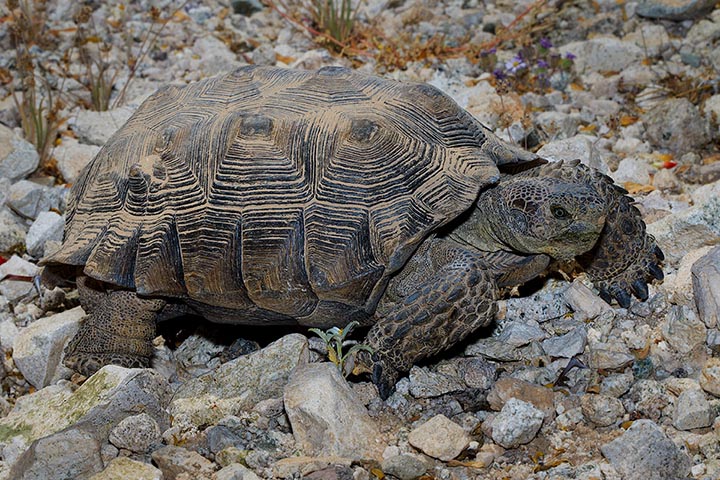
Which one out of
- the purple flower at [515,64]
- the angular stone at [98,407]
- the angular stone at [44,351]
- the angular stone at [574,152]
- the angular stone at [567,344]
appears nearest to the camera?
the angular stone at [98,407]

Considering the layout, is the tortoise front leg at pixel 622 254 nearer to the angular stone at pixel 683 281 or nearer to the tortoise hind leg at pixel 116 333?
the angular stone at pixel 683 281

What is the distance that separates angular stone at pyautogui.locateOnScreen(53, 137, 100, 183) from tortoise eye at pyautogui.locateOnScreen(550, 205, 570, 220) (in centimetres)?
353

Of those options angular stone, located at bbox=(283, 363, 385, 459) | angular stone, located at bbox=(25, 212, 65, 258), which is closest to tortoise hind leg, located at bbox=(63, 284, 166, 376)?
angular stone, located at bbox=(283, 363, 385, 459)

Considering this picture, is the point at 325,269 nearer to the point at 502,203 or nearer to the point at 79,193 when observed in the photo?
the point at 502,203

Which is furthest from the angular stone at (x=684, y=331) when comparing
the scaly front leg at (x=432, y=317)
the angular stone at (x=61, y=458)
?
the angular stone at (x=61, y=458)

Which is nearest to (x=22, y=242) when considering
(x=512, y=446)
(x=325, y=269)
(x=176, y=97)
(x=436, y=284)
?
(x=176, y=97)

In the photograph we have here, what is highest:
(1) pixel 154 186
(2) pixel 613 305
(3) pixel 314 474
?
(1) pixel 154 186

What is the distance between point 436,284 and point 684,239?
63.6 inches

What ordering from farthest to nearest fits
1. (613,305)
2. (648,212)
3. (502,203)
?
(648,212), (613,305), (502,203)

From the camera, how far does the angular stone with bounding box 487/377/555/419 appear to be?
11.5 ft

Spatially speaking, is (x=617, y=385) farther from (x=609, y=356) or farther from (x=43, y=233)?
(x=43, y=233)

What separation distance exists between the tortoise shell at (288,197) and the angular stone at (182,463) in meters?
0.89

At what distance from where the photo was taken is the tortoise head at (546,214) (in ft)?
12.4

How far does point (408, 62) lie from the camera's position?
689 centimetres
